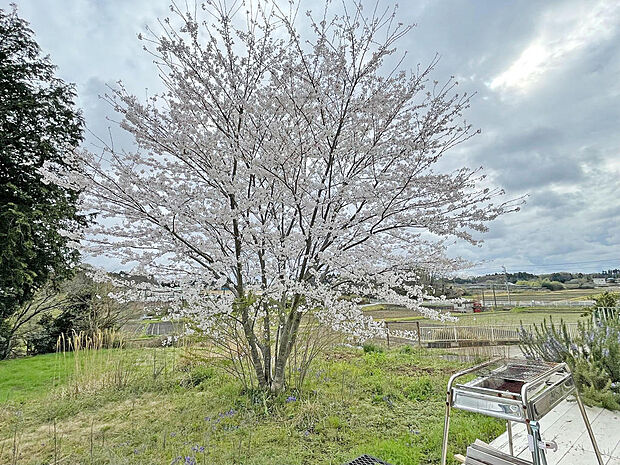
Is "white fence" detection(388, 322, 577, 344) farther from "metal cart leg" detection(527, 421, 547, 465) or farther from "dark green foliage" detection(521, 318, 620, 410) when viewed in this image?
"metal cart leg" detection(527, 421, 547, 465)

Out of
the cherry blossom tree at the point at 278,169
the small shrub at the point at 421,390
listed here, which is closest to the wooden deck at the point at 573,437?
the small shrub at the point at 421,390

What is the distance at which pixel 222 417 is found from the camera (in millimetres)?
3072

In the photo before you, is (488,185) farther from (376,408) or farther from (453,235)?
(376,408)

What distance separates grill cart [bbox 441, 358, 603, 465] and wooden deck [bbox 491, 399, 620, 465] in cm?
89

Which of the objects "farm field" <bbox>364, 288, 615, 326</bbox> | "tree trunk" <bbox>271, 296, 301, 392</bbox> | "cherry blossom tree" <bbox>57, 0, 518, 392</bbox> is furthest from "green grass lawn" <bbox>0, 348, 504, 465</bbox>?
"farm field" <bbox>364, 288, 615, 326</bbox>

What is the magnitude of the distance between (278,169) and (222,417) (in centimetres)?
244

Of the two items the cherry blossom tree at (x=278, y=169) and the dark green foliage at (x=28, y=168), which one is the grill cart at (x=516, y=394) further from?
the dark green foliage at (x=28, y=168)

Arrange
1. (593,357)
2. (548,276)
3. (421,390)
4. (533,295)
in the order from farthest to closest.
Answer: (533,295) < (548,276) < (421,390) < (593,357)

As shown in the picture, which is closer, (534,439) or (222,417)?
(534,439)

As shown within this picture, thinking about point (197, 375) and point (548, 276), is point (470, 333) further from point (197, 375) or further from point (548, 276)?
point (548, 276)

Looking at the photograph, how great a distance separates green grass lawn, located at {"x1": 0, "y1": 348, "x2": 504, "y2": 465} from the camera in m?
2.46

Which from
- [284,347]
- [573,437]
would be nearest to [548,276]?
[573,437]

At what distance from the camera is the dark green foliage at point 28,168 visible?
7328 millimetres

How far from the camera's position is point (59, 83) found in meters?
9.01
